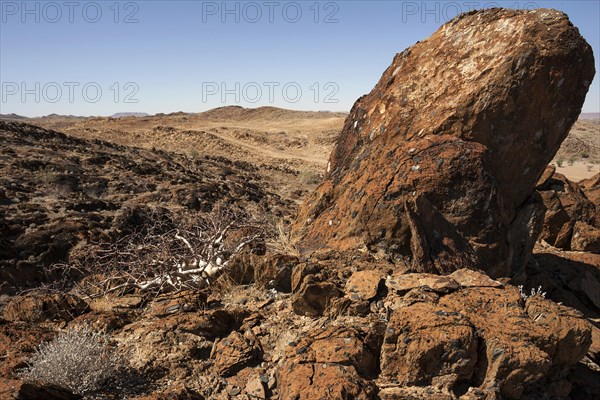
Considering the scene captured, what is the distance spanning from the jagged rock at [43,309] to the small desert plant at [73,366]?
1.27 m

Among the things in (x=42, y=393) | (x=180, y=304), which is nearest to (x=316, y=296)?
(x=180, y=304)

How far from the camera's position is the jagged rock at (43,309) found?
4906mm

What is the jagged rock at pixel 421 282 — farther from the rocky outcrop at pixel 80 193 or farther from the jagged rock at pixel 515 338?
the rocky outcrop at pixel 80 193

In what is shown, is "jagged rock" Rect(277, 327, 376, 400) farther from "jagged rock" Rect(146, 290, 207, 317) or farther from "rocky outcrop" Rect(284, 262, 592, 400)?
"jagged rock" Rect(146, 290, 207, 317)

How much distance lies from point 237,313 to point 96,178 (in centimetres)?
1321

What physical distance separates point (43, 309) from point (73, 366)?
1712mm

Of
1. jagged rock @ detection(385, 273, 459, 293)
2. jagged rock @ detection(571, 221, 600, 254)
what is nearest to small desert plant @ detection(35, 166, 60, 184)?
jagged rock @ detection(385, 273, 459, 293)

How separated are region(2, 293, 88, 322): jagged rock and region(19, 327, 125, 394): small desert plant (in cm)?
127

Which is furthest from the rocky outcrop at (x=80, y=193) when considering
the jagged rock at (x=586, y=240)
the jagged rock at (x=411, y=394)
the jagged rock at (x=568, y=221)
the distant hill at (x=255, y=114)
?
the distant hill at (x=255, y=114)

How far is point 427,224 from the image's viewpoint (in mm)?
4980

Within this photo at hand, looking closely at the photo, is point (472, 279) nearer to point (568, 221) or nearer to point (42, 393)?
point (42, 393)

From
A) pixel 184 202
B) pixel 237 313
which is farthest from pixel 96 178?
pixel 237 313

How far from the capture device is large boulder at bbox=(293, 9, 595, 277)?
5156mm

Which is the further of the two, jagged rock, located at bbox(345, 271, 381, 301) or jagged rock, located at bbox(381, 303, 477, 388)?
jagged rock, located at bbox(345, 271, 381, 301)
